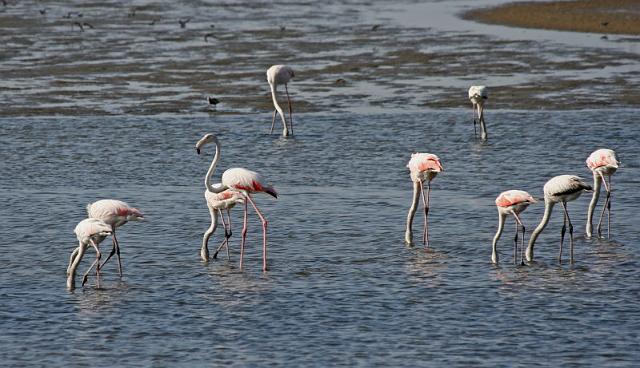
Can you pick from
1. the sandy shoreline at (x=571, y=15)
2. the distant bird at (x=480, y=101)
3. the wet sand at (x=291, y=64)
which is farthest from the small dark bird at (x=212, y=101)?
the sandy shoreline at (x=571, y=15)

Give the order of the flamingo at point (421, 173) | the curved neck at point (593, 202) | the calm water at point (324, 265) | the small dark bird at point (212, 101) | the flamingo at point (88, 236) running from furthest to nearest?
the small dark bird at point (212, 101)
the curved neck at point (593, 202)
the flamingo at point (421, 173)
the flamingo at point (88, 236)
the calm water at point (324, 265)

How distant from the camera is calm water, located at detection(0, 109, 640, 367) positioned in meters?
10.4

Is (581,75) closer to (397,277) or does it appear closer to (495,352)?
(397,277)

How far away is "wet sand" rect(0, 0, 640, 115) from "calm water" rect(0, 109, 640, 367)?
14.3ft

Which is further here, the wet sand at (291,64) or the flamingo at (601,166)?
the wet sand at (291,64)

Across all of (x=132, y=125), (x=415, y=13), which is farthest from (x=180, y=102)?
(x=415, y=13)

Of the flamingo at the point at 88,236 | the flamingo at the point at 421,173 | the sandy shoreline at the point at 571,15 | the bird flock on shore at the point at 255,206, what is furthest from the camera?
the sandy shoreline at the point at 571,15

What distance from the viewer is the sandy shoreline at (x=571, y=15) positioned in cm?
3947

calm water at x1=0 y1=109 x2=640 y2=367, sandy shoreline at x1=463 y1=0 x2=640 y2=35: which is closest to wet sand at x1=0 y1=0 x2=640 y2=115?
sandy shoreline at x1=463 y1=0 x2=640 y2=35

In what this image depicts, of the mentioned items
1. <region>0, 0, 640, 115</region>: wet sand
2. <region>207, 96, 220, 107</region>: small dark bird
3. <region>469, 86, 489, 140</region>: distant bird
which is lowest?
<region>469, 86, 489, 140</region>: distant bird

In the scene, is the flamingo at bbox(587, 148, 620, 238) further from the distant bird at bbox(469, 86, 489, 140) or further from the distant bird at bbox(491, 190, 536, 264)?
the distant bird at bbox(469, 86, 489, 140)

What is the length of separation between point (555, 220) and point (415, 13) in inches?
1327

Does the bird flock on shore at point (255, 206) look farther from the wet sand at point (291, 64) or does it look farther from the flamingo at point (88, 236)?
the wet sand at point (291, 64)

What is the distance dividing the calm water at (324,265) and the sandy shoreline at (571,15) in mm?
18371
